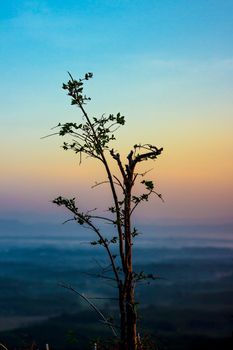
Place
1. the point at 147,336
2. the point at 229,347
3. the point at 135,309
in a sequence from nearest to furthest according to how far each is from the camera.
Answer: the point at 135,309
the point at 147,336
the point at 229,347

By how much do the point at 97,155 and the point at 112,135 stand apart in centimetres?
55

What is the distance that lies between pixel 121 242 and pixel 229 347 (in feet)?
77.0

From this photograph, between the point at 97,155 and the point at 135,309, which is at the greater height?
the point at 97,155

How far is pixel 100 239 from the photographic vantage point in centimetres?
1059

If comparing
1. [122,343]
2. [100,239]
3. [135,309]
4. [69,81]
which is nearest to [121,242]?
[100,239]

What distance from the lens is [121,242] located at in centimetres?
1025

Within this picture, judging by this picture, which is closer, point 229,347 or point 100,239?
point 100,239

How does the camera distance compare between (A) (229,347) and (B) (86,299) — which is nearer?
(B) (86,299)

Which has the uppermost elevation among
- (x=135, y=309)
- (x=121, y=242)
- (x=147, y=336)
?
(x=121, y=242)

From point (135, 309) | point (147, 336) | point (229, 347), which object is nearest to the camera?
point (135, 309)

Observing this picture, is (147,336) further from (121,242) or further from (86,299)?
(121,242)

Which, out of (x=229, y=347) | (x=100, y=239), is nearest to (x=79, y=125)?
(x=100, y=239)

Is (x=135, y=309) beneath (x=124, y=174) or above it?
beneath

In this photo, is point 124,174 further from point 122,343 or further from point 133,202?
point 122,343
